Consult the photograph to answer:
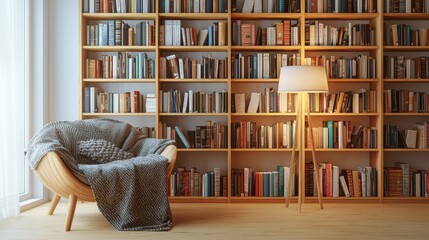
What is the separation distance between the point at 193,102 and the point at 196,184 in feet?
2.93

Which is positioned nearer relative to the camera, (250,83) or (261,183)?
(261,183)

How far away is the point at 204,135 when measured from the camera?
628 cm

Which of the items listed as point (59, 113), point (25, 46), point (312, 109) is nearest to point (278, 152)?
point (312, 109)

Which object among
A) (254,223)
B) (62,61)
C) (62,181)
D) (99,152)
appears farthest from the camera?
(62,61)

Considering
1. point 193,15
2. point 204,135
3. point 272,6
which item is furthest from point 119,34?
point 272,6

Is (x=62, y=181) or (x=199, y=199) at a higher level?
(x=62, y=181)

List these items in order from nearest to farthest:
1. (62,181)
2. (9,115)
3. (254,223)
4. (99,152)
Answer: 1. (62,181)
2. (254,223)
3. (9,115)
4. (99,152)

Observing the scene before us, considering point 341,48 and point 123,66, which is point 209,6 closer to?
point 123,66

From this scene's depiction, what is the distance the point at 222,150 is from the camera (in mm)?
6195

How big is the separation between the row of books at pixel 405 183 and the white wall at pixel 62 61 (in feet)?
11.5

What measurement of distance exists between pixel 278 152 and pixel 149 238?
257cm

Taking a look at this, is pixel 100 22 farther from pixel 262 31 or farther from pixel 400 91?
pixel 400 91

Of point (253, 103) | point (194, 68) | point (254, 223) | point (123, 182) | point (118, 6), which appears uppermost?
point (118, 6)

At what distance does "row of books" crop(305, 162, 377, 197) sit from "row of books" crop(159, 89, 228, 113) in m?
1.16
